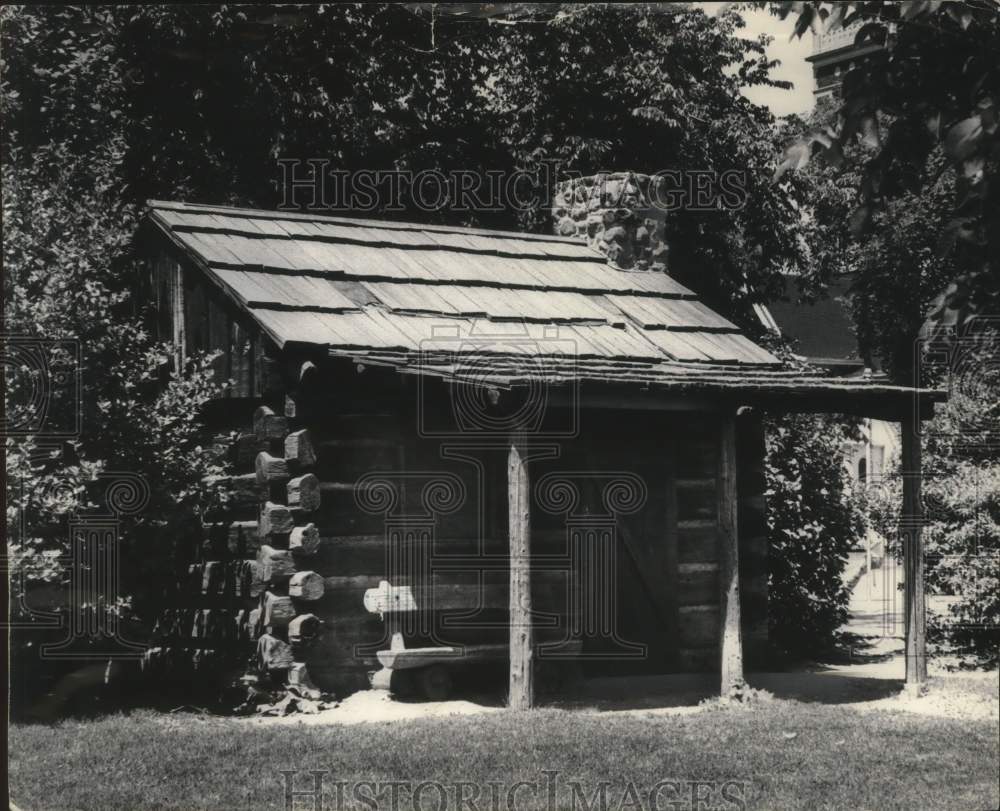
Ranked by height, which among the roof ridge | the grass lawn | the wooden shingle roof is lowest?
the grass lawn

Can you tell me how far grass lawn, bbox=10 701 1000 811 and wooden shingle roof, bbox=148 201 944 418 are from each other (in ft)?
8.72

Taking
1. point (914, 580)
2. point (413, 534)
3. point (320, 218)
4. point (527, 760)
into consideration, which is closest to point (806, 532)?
point (914, 580)

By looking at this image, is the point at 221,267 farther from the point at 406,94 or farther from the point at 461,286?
the point at 406,94

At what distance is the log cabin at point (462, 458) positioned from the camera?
1111 centimetres

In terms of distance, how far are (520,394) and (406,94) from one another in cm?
1083

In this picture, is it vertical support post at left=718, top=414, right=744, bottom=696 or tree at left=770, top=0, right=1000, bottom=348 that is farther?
vertical support post at left=718, top=414, right=744, bottom=696

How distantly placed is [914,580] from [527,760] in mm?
4895

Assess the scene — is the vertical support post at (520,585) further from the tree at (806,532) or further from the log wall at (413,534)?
the tree at (806,532)

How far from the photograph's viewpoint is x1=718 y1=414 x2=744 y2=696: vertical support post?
11406mm

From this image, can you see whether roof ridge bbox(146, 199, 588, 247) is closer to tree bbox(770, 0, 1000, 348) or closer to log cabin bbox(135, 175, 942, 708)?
log cabin bbox(135, 175, 942, 708)

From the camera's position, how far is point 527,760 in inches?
335

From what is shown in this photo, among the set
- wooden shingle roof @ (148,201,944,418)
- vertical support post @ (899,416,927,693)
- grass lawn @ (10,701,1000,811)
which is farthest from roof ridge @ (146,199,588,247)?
grass lawn @ (10,701,1000,811)

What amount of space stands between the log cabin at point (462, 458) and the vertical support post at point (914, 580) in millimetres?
24

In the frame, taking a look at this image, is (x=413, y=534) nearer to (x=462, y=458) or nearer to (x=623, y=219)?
(x=462, y=458)
